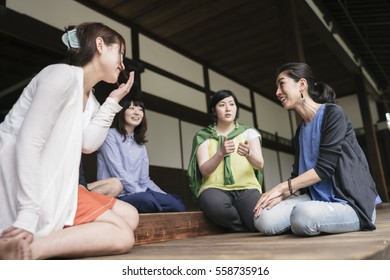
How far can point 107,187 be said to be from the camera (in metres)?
2.35

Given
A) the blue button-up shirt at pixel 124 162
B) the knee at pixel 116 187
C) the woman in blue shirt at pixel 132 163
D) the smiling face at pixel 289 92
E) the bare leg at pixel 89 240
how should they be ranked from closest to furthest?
the bare leg at pixel 89 240 → the smiling face at pixel 289 92 → the knee at pixel 116 187 → the woman in blue shirt at pixel 132 163 → the blue button-up shirt at pixel 124 162

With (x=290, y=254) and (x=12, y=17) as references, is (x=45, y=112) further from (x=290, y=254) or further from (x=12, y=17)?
(x=12, y=17)

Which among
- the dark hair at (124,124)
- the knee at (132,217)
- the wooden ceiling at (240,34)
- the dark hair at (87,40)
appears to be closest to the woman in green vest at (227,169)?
the dark hair at (124,124)

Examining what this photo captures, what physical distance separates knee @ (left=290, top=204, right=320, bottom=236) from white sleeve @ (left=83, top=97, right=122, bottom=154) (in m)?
1.07

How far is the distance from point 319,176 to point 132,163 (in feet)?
5.09

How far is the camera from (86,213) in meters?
1.40

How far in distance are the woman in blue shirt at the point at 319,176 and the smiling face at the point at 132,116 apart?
4.11 ft

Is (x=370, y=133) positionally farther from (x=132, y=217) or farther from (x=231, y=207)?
(x=132, y=217)

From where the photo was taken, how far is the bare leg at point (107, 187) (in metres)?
2.32

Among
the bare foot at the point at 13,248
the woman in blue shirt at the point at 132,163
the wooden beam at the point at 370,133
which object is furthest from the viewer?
the wooden beam at the point at 370,133

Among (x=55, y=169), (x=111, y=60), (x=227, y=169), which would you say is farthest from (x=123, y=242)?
(x=227, y=169)

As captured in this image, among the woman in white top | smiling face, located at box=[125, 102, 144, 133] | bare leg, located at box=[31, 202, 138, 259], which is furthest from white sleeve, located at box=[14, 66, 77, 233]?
smiling face, located at box=[125, 102, 144, 133]

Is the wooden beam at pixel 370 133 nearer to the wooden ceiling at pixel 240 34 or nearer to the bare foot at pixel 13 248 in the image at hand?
the wooden ceiling at pixel 240 34
